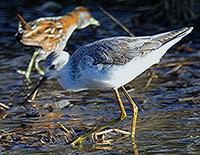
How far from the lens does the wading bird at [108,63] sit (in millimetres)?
7562

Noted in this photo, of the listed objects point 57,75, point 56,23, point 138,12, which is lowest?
point 138,12

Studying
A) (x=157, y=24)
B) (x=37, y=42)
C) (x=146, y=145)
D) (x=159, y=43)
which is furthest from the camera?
(x=157, y=24)

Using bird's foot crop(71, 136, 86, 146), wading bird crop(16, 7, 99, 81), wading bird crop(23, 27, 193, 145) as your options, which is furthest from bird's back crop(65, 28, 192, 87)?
wading bird crop(16, 7, 99, 81)

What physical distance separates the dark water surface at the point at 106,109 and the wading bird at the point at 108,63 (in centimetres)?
Answer: 28

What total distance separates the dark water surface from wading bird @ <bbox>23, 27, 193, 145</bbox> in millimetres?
278

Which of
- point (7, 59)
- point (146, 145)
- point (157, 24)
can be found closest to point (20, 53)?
point (7, 59)

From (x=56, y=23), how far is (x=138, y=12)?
2.29m

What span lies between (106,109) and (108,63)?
1.37 meters

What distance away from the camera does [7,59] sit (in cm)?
1130

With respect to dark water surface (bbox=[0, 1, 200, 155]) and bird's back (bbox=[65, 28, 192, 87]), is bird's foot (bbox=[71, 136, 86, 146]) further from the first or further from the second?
bird's back (bbox=[65, 28, 192, 87])

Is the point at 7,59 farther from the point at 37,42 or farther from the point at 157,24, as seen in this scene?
the point at 157,24

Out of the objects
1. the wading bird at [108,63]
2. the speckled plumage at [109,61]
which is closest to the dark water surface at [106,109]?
the wading bird at [108,63]

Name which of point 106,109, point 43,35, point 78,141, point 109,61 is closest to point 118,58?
point 109,61

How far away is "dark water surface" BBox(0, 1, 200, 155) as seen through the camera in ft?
24.5
